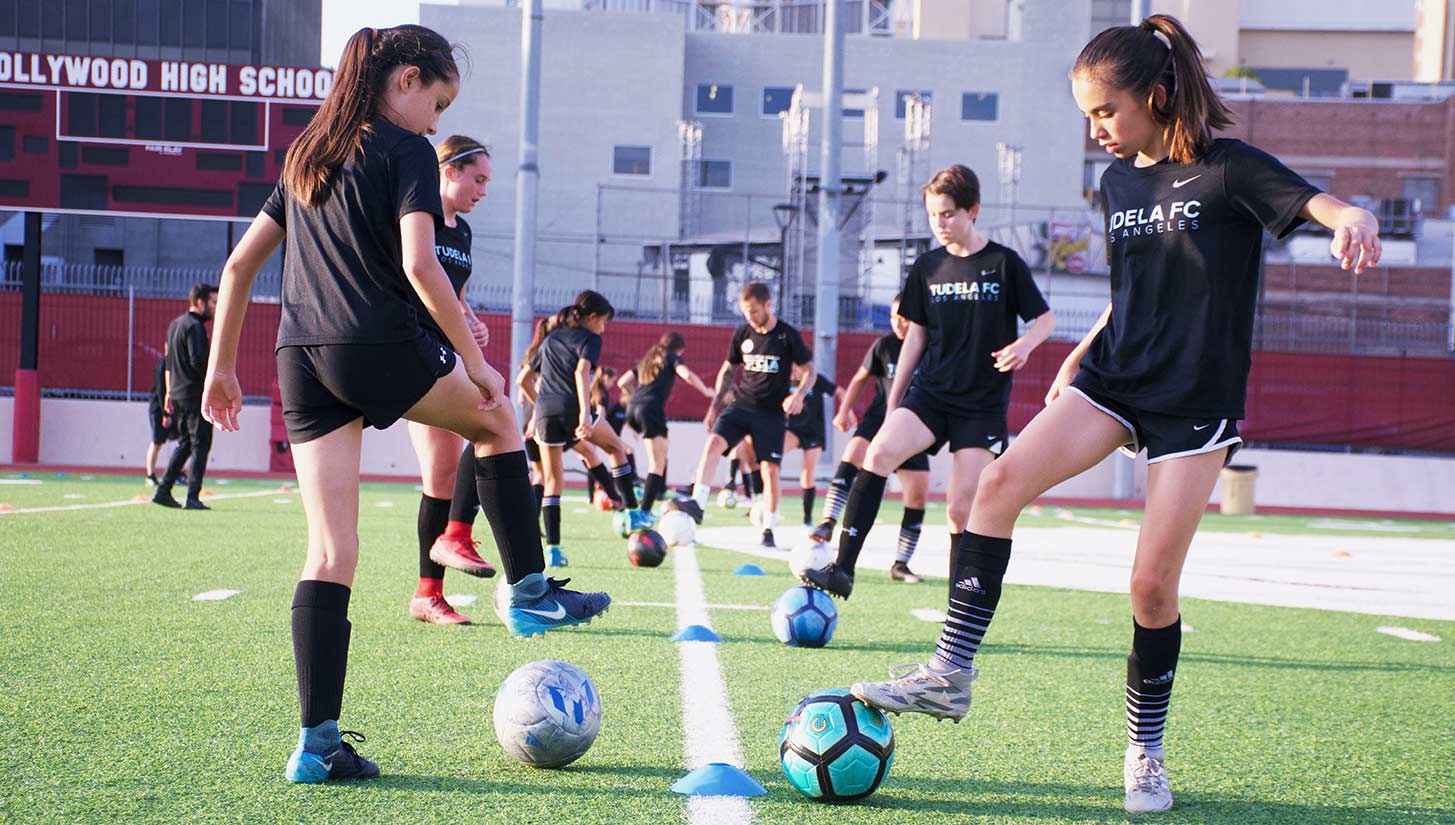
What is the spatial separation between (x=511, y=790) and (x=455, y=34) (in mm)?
41524

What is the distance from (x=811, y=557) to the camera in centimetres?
732

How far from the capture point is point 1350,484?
70.0ft

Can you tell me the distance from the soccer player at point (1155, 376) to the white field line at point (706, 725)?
488 mm

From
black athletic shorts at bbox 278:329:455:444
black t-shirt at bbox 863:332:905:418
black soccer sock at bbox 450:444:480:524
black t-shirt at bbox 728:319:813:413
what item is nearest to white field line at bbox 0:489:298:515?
black t-shirt at bbox 728:319:813:413

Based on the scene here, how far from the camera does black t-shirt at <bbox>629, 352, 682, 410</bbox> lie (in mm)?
13742

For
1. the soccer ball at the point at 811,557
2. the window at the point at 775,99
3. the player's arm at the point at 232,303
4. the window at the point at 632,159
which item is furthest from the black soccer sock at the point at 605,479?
the window at the point at 775,99

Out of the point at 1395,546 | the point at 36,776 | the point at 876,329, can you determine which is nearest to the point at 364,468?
the point at 876,329

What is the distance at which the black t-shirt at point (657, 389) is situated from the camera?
13742mm

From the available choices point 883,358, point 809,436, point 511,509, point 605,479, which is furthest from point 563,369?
point 511,509

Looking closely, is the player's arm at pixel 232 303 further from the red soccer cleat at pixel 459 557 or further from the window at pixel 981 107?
the window at pixel 981 107

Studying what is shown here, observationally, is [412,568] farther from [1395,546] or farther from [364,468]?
[364,468]

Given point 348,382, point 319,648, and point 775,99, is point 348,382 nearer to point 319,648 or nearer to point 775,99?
point 319,648

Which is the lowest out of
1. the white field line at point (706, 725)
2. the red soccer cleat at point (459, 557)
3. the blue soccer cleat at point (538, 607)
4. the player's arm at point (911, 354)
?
the white field line at point (706, 725)

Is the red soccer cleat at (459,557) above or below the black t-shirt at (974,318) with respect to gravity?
below
